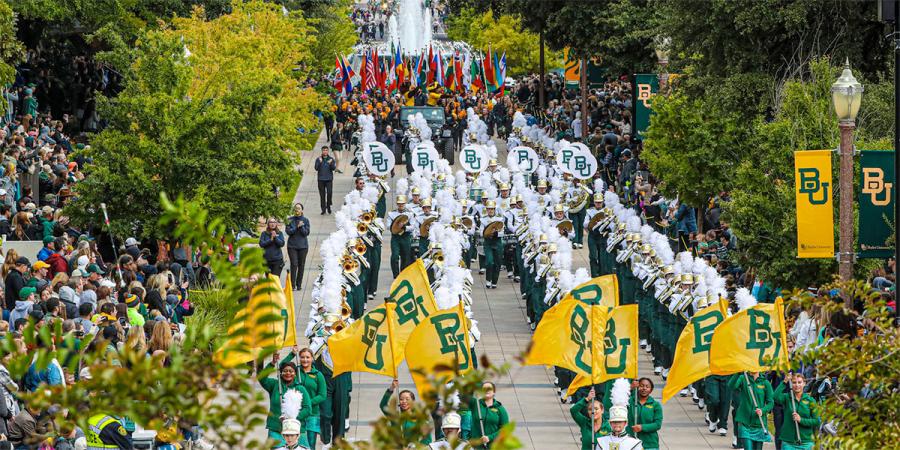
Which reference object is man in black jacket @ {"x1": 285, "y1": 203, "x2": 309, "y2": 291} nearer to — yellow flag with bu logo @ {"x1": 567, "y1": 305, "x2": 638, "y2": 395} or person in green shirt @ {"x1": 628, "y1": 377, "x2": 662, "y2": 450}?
yellow flag with bu logo @ {"x1": 567, "y1": 305, "x2": 638, "y2": 395}

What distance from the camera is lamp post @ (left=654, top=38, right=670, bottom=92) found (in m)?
33.5

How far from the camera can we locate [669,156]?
1133 inches

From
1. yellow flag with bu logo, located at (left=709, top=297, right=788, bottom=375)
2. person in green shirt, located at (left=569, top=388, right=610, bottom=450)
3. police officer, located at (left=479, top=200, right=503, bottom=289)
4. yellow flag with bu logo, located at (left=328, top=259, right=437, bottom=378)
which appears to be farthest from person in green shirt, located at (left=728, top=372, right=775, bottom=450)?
police officer, located at (left=479, top=200, right=503, bottom=289)

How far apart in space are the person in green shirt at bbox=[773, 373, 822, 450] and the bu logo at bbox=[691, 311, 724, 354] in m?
1.53

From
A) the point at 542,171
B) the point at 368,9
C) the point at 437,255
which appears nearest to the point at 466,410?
the point at 437,255

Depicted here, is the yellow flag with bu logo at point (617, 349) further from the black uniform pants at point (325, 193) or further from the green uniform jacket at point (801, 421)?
the black uniform pants at point (325, 193)

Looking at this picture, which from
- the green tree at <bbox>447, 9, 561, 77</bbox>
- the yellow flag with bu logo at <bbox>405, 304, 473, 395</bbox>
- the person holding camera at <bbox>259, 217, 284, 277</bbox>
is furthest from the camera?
the green tree at <bbox>447, 9, 561, 77</bbox>

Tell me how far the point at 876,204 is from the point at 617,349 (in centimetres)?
338

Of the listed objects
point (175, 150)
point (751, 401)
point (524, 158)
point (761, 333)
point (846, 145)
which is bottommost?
point (751, 401)

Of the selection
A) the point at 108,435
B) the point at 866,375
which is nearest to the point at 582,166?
the point at 108,435

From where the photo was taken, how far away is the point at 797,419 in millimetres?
15648

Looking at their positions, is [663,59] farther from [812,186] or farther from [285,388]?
[285,388]

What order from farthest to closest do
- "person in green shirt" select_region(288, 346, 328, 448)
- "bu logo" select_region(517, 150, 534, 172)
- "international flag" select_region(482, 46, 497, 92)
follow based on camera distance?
"international flag" select_region(482, 46, 497, 92) < "bu logo" select_region(517, 150, 534, 172) < "person in green shirt" select_region(288, 346, 328, 448)

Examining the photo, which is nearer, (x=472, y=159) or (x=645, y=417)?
(x=645, y=417)
